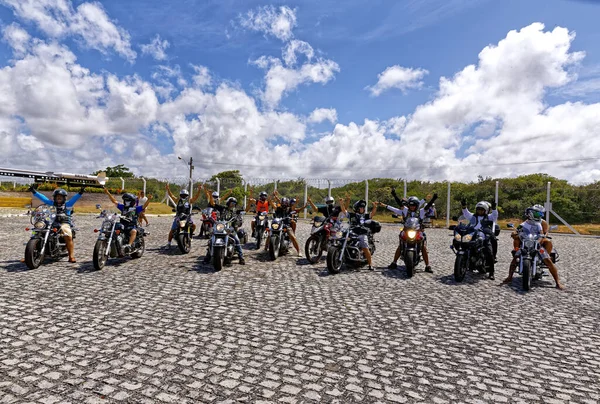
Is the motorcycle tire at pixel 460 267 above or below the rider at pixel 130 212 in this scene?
below

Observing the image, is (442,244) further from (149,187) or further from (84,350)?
→ (149,187)

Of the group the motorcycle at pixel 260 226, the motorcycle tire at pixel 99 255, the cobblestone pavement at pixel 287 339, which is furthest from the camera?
the motorcycle at pixel 260 226

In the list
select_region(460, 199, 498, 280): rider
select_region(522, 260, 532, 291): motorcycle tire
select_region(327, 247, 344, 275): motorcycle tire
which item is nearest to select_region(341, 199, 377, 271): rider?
select_region(327, 247, 344, 275): motorcycle tire

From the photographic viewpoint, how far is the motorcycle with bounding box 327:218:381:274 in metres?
8.88

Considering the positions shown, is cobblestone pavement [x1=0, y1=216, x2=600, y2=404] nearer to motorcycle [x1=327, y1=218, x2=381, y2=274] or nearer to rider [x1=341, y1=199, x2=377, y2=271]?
motorcycle [x1=327, y1=218, x2=381, y2=274]

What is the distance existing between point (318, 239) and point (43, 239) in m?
6.43

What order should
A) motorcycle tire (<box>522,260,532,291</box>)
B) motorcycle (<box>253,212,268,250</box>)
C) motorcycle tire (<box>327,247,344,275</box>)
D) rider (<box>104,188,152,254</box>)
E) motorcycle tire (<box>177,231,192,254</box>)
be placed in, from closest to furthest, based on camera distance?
motorcycle tire (<box>522,260,532,291</box>)
motorcycle tire (<box>327,247,344,275</box>)
rider (<box>104,188,152,254</box>)
motorcycle tire (<box>177,231,192,254</box>)
motorcycle (<box>253,212,268,250</box>)

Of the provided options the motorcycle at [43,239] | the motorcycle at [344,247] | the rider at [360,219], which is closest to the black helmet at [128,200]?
the motorcycle at [43,239]

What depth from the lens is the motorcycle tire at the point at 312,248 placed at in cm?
1017

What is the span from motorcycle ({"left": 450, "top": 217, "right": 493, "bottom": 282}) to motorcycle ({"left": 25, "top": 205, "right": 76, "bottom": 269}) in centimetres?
877

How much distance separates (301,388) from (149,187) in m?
31.7

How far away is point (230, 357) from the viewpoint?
4.10 m

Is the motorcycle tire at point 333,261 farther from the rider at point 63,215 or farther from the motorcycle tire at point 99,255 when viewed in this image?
the rider at point 63,215

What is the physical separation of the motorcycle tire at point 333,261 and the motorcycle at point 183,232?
438 centimetres
